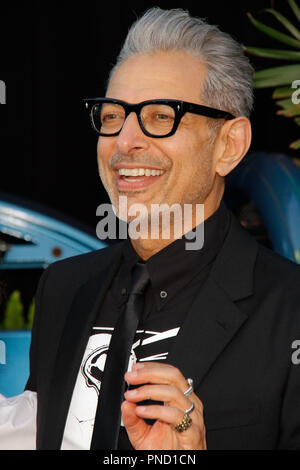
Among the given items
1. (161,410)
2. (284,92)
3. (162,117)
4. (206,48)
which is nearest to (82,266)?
(162,117)

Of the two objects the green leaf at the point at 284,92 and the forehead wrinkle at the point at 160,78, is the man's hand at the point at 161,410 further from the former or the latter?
the green leaf at the point at 284,92

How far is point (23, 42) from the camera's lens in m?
3.40

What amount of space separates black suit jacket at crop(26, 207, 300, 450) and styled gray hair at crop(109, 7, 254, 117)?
0.35 m

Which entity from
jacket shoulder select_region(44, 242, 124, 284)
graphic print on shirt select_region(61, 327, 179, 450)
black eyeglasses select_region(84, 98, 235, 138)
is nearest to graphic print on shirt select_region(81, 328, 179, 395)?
graphic print on shirt select_region(61, 327, 179, 450)

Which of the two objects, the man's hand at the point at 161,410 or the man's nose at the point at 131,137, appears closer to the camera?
the man's hand at the point at 161,410

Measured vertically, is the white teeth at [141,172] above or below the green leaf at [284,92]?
below

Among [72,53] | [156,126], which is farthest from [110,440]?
[72,53]

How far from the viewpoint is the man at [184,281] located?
1.48 metres

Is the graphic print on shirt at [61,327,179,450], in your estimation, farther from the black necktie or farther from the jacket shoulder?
the jacket shoulder

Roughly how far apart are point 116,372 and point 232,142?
70 cm

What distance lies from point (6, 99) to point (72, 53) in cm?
44

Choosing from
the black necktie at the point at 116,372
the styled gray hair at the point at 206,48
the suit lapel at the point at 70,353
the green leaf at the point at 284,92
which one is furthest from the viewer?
the green leaf at the point at 284,92

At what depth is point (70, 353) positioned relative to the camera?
5.42ft

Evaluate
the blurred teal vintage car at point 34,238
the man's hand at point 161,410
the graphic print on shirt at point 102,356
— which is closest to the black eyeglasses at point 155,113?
the graphic print on shirt at point 102,356
